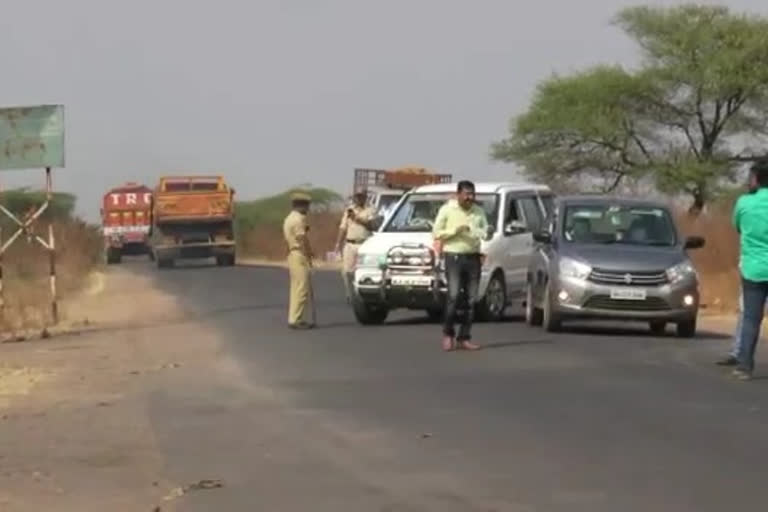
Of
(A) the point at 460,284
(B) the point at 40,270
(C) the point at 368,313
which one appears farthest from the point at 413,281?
(B) the point at 40,270

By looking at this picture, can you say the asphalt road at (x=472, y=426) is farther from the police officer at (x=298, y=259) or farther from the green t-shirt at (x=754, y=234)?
the police officer at (x=298, y=259)

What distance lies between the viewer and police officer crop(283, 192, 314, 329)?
879 inches

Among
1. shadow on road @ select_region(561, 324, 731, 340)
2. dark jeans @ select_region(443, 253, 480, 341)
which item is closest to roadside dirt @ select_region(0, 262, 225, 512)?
dark jeans @ select_region(443, 253, 480, 341)

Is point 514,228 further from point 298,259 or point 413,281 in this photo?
point 298,259

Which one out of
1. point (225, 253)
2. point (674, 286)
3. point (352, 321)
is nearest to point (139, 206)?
point (225, 253)

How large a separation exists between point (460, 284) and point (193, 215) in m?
38.2

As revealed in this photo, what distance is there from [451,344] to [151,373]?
327 centimetres

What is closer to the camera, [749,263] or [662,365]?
[749,263]

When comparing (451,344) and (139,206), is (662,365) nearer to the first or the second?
(451,344)

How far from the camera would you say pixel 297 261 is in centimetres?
2280

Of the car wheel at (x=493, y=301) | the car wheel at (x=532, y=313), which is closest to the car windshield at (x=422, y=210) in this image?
the car wheel at (x=493, y=301)

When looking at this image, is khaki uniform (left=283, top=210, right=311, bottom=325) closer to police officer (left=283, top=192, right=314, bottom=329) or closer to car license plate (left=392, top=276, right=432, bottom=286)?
police officer (left=283, top=192, right=314, bottom=329)

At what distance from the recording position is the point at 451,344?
18.2 metres

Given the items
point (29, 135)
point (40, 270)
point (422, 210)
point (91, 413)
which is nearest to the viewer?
point (91, 413)
